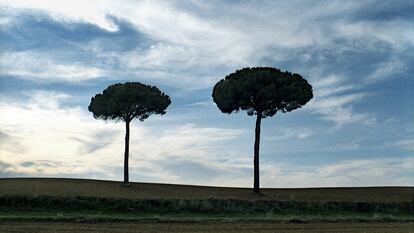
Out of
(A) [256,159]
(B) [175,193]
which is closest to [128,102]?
(B) [175,193]

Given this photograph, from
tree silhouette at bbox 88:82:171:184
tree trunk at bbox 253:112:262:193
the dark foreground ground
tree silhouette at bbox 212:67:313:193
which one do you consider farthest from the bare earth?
the dark foreground ground

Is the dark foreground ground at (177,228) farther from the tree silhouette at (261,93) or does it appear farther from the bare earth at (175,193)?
the tree silhouette at (261,93)

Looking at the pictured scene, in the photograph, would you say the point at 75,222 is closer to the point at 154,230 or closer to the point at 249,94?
the point at 154,230

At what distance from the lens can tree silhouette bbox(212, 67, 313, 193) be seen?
49156 millimetres

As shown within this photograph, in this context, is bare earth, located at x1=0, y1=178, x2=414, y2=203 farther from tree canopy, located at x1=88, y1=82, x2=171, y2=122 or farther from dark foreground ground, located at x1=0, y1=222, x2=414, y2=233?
dark foreground ground, located at x1=0, y1=222, x2=414, y2=233

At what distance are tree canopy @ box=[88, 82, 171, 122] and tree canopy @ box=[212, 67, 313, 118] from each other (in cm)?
741

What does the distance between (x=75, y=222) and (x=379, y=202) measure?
2217cm

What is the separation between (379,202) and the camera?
127 feet

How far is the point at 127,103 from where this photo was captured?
54125 millimetres

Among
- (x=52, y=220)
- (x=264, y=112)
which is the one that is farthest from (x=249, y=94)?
(x=52, y=220)

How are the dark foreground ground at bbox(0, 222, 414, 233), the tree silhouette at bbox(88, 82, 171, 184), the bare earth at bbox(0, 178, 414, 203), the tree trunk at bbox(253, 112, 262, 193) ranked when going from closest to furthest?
the dark foreground ground at bbox(0, 222, 414, 233)
the bare earth at bbox(0, 178, 414, 203)
the tree trunk at bbox(253, 112, 262, 193)
the tree silhouette at bbox(88, 82, 171, 184)

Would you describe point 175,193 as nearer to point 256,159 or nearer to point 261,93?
point 256,159

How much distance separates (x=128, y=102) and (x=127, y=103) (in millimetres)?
157

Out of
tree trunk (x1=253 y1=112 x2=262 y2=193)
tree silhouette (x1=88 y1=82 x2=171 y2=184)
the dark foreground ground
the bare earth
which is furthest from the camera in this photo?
tree silhouette (x1=88 y1=82 x2=171 y2=184)
